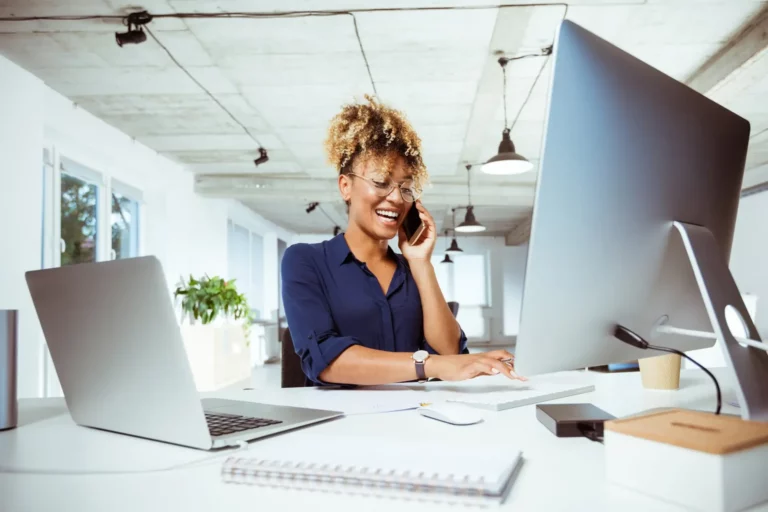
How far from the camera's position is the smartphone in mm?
1793

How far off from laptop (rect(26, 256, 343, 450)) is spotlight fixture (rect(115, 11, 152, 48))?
2.95m

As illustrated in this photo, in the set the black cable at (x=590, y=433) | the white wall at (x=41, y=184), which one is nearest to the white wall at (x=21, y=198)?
the white wall at (x=41, y=184)

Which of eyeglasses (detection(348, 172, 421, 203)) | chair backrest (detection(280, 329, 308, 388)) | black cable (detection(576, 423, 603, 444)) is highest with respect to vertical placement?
eyeglasses (detection(348, 172, 421, 203))

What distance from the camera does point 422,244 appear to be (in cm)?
179

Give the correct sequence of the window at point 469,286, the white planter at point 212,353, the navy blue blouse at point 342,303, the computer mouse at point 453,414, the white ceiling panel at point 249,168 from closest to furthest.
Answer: the computer mouse at point 453,414
the navy blue blouse at point 342,303
the white planter at point 212,353
the white ceiling panel at point 249,168
the window at point 469,286

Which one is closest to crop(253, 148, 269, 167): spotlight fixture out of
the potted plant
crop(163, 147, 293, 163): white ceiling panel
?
crop(163, 147, 293, 163): white ceiling panel

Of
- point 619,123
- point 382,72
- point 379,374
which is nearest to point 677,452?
point 619,123

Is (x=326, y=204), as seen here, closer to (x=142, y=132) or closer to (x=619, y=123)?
(x=142, y=132)

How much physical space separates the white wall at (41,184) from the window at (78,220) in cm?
23

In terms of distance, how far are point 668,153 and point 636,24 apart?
3374mm

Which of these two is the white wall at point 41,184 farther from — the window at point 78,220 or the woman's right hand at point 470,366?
the woman's right hand at point 470,366

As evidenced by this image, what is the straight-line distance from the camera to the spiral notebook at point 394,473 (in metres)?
0.58

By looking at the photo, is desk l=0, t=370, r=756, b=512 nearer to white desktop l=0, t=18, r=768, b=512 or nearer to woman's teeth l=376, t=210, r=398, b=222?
white desktop l=0, t=18, r=768, b=512

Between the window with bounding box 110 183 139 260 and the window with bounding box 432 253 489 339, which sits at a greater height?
the window with bounding box 110 183 139 260
